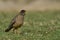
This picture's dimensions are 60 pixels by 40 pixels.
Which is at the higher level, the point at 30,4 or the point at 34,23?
the point at 34,23

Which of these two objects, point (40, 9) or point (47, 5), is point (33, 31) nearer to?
point (40, 9)

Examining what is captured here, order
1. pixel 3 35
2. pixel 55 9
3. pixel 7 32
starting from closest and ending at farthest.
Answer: pixel 3 35 < pixel 7 32 < pixel 55 9

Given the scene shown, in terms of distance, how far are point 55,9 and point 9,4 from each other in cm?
406

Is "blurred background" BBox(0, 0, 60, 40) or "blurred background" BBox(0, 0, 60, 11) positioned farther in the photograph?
"blurred background" BBox(0, 0, 60, 11)

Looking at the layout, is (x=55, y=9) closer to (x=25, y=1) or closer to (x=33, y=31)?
(x=25, y=1)

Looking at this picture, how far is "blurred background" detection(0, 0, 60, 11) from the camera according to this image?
87.6ft

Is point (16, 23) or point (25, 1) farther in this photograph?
point (25, 1)

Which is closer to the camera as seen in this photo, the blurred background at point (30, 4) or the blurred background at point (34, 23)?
the blurred background at point (34, 23)

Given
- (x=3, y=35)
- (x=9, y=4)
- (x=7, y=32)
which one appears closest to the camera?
(x=3, y=35)

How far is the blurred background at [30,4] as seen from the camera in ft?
87.6

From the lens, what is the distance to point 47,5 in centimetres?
2791

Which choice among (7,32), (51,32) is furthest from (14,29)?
(51,32)

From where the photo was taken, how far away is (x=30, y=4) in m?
28.6

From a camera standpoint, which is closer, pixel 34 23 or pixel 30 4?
pixel 34 23
